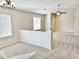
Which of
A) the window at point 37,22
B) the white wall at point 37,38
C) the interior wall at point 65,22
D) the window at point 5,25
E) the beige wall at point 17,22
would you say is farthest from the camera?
the interior wall at point 65,22

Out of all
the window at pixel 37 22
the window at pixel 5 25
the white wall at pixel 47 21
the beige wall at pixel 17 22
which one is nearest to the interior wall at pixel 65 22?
the white wall at pixel 47 21

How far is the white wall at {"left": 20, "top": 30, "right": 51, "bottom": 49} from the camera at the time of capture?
4.38m

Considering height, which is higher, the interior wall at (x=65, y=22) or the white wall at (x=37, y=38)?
the interior wall at (x=65, y=22)

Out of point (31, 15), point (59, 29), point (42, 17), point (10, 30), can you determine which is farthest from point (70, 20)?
point (10, 30)

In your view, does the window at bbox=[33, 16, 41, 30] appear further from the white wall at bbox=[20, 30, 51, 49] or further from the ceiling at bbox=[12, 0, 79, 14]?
the ceiling at bbox=[12, 0, 79, 14]

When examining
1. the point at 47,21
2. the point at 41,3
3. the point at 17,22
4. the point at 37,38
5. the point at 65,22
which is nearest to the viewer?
the point at 41,3

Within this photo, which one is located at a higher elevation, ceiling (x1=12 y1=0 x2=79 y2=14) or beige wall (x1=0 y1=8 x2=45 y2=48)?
ceiling (x1=12 y1=0 x2=79 y2=14)

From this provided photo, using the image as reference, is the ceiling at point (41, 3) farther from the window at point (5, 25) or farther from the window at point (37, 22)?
the window at point (37, 22)

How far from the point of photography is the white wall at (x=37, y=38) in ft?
14.4

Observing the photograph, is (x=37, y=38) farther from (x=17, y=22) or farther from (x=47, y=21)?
(x=47, y=21)

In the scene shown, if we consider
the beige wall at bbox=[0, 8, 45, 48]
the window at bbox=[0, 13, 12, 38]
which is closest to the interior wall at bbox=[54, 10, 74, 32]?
the beige wall at bbox=[0, 8, 45, 48]

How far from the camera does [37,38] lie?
496 centimetres

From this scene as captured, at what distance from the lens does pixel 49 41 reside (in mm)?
4301

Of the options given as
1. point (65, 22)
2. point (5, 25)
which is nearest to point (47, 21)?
point (65, 22)
